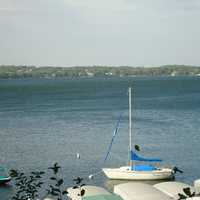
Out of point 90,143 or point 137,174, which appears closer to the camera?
point 137,174

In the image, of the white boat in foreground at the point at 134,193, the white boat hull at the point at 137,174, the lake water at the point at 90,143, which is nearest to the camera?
the white boat in foreground at the point at 134,193

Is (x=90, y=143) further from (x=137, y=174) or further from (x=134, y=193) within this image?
(x=134, y=193)

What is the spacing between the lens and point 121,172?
44094 millimetres

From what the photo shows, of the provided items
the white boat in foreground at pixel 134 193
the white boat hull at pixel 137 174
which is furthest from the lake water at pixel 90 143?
the white boat in foreground at pixel 134 193

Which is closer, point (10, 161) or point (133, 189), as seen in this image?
point (133, 189)

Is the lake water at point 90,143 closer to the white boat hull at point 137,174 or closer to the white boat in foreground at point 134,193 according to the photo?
the white boat hull at point 137,174

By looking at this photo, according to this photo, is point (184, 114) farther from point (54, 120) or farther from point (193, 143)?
point (193, 143)

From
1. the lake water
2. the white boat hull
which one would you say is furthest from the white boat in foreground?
the lake water

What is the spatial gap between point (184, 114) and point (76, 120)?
65.8 feet

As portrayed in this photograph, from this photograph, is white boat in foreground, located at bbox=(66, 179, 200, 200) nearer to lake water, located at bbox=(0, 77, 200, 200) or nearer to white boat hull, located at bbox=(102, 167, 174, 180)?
white boat hull, located at bbox=(102, 167, 174, 180)

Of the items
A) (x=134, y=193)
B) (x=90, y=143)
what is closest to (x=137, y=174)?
(x=134, y=193)

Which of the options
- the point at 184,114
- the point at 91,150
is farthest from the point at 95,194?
the point at 184,114

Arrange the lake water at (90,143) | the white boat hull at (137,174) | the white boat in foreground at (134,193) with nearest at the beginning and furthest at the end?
1. the white boat in foreground at (134,193)
2. the white boat hull at (137,174)
3. the lake water at (90,143)

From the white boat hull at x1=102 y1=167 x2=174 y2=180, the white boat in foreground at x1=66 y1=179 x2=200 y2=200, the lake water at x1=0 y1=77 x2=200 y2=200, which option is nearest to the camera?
the white boat in foreground at x1=66 y1=179 x2=200 y2=200
